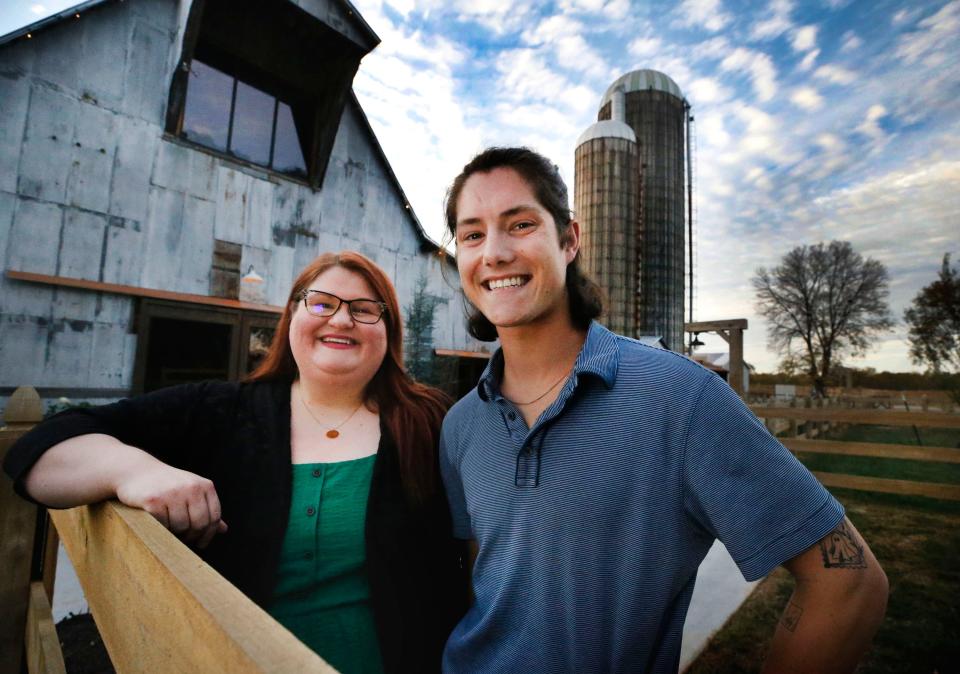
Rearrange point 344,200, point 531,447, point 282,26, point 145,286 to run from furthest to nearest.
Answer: point 344,200, point 282,26, point 145,286, point 531,447

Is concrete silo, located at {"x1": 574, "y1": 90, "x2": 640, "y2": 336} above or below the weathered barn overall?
above

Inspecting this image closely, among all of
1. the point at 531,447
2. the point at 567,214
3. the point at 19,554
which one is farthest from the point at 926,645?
the point at 19,554

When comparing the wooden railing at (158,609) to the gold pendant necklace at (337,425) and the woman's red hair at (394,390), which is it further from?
the woman's red hair at (394,390)

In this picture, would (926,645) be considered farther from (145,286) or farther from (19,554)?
(145,286)

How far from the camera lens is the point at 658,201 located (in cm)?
2017

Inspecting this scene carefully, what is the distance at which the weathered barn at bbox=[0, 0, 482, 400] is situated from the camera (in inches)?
204

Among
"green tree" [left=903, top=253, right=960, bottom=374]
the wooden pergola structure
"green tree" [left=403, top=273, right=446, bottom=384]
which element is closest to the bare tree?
"green tree" [left=903, top=253, right=960, bottom=374]

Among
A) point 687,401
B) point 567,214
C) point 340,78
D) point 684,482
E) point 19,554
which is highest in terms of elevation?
point 340,78

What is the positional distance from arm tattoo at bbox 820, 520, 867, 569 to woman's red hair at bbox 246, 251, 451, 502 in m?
1.21

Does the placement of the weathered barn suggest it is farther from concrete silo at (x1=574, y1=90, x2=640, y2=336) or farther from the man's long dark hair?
concrete silo at (x1=574, y1=90, x2=640, y2=336)

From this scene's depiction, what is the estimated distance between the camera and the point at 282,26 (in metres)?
6.89

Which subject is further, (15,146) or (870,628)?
(15,146)

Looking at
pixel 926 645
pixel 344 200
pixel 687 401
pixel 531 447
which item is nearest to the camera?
pixel 687 401

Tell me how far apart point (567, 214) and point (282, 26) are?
7661 mm
